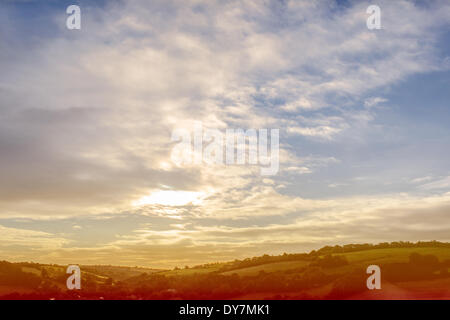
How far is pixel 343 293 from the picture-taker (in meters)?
47.6

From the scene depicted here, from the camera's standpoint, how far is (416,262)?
2122 inches
